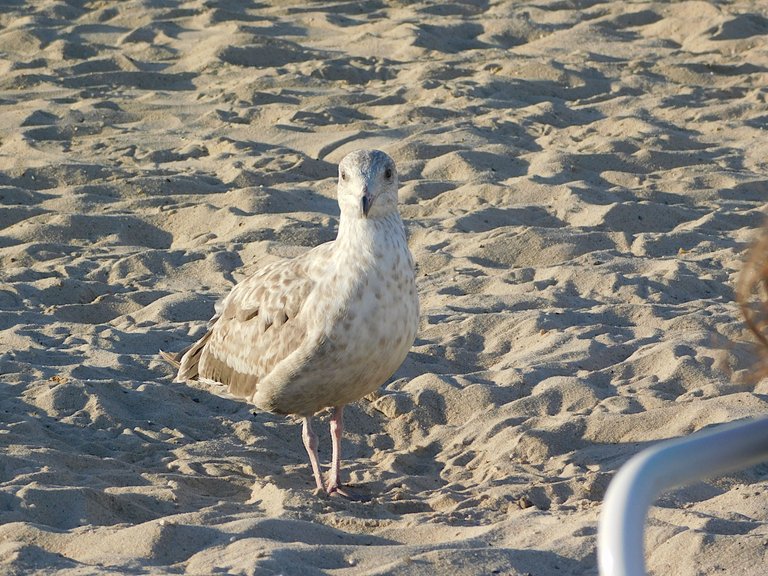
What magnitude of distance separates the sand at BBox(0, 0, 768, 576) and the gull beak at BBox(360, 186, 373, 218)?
114cm

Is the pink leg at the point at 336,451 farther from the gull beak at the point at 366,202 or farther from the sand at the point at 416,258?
the gull beak at the point at 366,202

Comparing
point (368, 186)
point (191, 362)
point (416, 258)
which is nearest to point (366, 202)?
point (368, 186)

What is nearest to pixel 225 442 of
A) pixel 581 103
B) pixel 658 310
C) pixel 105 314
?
pixel 105 314

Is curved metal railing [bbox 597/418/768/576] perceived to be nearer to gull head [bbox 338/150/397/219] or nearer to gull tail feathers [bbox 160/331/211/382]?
gull head [bbox 338/150/397/219]

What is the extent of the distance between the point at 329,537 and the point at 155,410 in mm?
1646

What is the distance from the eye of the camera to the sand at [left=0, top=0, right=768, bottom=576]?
462cm

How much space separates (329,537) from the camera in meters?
4.55

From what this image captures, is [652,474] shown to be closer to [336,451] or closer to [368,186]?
[368,186]

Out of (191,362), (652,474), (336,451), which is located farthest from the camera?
(191,362)

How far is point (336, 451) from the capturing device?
536cm

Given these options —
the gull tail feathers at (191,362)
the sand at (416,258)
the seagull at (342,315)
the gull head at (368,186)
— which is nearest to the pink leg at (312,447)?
the seagull at (342,315)

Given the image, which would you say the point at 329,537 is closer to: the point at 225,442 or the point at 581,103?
the point at 225,442

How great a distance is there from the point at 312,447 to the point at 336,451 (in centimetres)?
10

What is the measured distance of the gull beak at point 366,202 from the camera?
5.07 m
